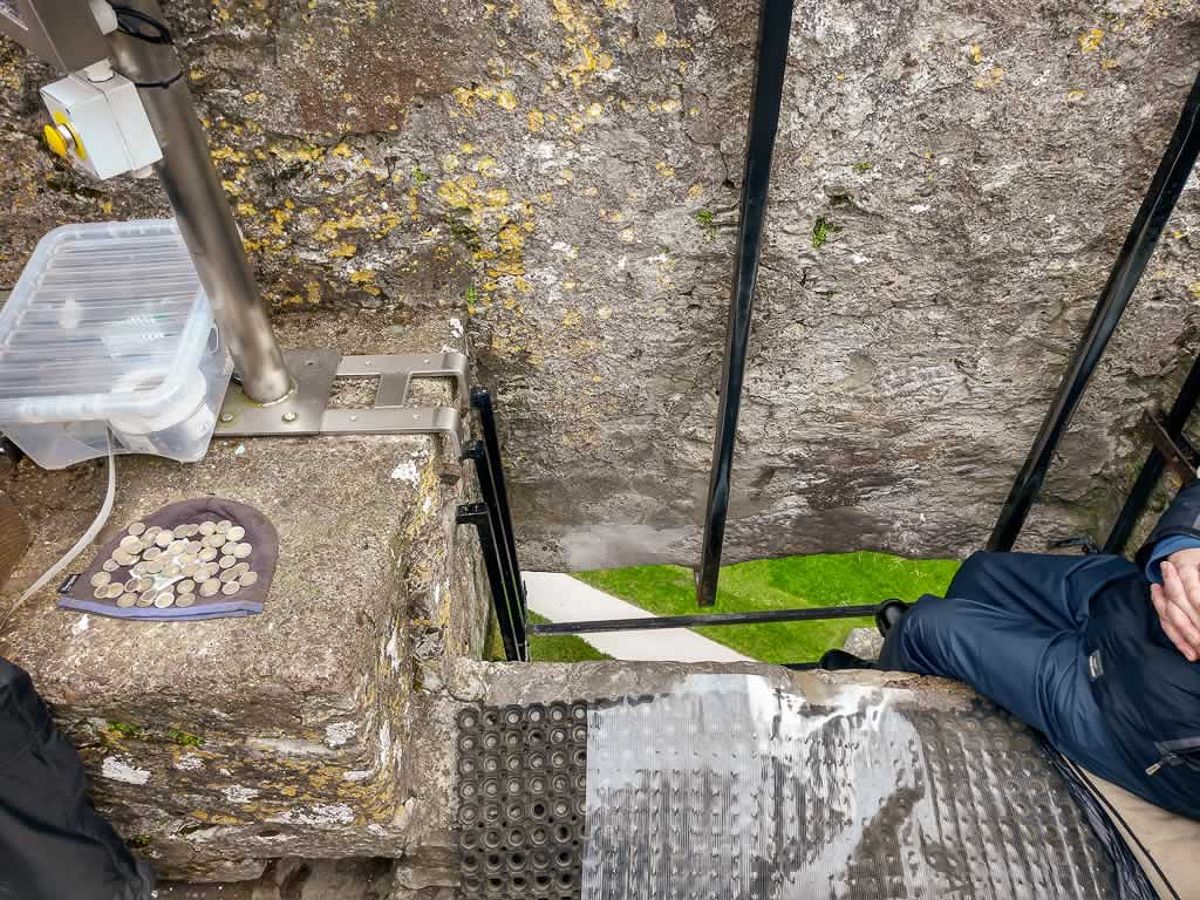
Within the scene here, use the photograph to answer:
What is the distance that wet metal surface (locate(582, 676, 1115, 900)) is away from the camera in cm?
193

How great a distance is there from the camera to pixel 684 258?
239 cm

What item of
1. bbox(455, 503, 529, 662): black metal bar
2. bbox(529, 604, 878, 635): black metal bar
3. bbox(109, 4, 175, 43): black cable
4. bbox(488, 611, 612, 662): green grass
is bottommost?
bbox(488, 611, 612, 662): green grass

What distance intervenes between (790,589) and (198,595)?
281cm

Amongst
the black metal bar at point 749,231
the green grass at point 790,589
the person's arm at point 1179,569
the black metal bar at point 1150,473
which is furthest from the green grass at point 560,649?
the person's arm at point 1179,569

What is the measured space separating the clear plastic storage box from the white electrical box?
530 mm

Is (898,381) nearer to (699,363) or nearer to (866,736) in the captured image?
(699,363)

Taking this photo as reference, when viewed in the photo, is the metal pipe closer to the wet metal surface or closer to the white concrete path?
the wet metal surface

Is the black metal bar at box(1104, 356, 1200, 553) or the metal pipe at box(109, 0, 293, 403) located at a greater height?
the metal pipe at box(109, 0, 293, 403)

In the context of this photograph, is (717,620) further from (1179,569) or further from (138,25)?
(138,25)

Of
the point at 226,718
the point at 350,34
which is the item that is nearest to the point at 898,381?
the point at 350,34

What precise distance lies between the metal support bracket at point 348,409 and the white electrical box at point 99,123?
693 mm

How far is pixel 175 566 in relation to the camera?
178 cm

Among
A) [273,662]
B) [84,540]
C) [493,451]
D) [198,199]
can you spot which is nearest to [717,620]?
[493,451]

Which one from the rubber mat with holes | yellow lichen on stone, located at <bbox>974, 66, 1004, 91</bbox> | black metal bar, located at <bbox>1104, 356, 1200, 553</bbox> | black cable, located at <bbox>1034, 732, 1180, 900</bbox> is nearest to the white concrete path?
black metal bar, located at <bbox>1104, 356, 1200, 553</bbox>
